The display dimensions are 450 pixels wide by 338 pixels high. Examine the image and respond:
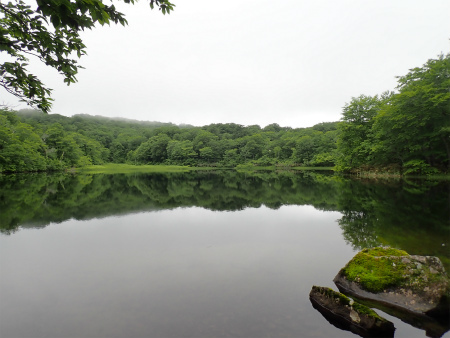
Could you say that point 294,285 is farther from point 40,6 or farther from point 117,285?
point 40,6

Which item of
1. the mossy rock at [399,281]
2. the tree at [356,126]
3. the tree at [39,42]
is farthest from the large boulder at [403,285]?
the tree at [356,126]

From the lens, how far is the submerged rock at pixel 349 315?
438 cm

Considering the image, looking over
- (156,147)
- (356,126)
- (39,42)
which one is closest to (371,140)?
(356,126)

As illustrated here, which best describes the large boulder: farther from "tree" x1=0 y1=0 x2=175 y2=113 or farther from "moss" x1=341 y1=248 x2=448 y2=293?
"tree" x1=0 y1=0 x2=175 y2=113

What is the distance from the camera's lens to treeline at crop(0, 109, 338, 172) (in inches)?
1978

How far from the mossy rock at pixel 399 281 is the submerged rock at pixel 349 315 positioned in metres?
1.09

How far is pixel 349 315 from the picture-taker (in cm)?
470

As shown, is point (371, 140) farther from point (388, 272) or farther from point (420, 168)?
point (388, 272)

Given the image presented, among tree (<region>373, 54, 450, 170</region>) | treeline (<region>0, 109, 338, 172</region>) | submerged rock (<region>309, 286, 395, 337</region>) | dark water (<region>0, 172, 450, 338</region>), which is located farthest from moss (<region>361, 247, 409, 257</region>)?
treeline (<region>0, 109, 338, 172</region>)

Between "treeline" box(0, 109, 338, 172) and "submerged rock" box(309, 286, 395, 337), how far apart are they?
183 feet

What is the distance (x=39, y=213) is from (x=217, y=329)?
14603 mm

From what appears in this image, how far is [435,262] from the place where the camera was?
5.47 metres

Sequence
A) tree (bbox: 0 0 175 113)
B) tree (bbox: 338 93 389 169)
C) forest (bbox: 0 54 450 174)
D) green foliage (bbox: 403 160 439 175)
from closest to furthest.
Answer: tree (bbox: 0 0 175 113) < forest (bbox: 0 54 450 174) < green foliage (bbox: 403 160 439 175) < tree (bbox: 338 93 389 169)

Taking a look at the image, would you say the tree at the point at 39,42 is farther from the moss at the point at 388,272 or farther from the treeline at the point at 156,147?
the treeline at the point at 156,147
